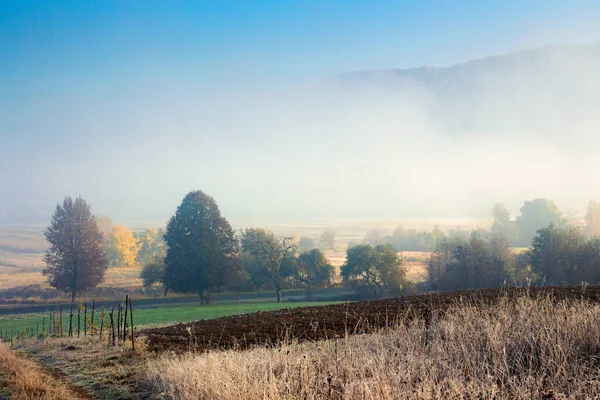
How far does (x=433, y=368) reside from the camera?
671 cm

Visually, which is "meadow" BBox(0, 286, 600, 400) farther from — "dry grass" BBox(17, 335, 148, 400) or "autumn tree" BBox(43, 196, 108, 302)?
"autumn tree" BBox(43, 196, 108, 302)

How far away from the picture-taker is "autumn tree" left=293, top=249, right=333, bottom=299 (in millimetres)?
55878

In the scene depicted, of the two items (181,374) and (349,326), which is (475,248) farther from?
(181,374)

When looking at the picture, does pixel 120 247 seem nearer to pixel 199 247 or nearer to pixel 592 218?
pixel 199 247

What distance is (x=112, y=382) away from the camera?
11.0 metres

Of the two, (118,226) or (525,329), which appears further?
(118,226)

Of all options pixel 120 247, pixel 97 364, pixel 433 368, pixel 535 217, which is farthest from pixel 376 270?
pixel 535 217

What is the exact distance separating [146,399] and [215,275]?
3930 cm

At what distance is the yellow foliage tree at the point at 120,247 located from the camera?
91.0 m

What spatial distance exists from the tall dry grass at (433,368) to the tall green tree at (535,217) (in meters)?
104

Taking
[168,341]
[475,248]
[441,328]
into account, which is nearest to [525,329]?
[441,328]

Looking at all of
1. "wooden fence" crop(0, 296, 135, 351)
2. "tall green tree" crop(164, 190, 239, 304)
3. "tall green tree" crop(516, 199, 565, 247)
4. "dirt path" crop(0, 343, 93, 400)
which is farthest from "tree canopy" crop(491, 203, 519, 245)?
"dirt path" crop(0, 343, 93, 400)

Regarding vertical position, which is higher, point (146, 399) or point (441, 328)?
point (441, 328)

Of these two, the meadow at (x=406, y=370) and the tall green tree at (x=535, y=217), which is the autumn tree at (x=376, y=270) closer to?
the meadow at (x=406, y=370)
